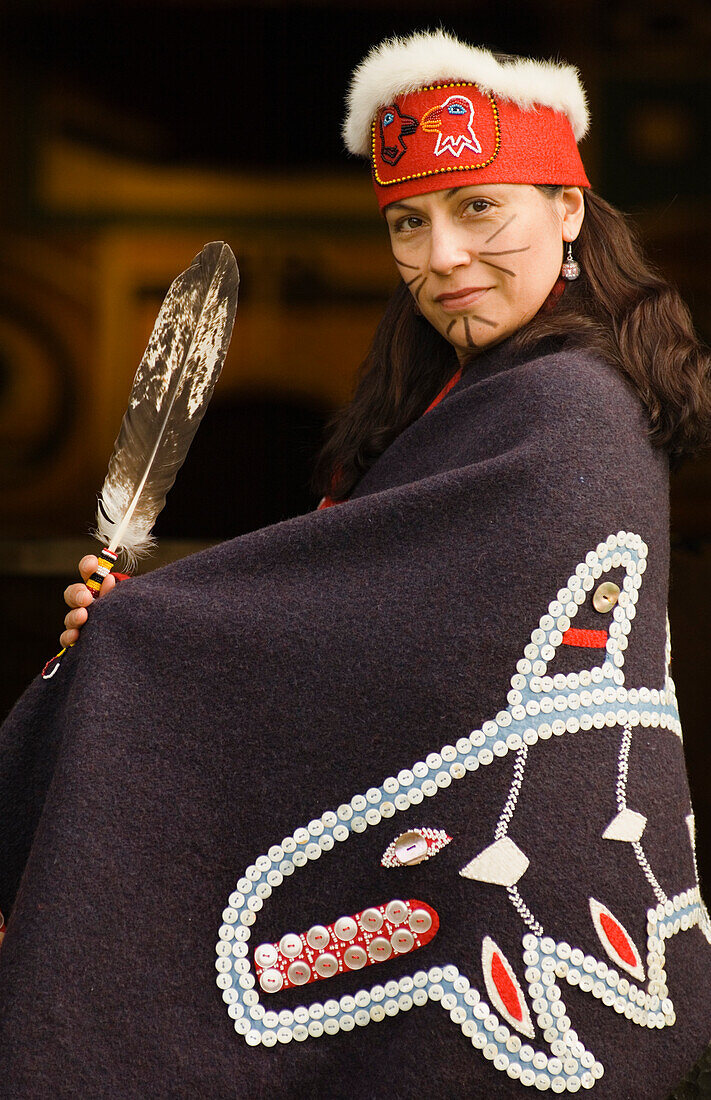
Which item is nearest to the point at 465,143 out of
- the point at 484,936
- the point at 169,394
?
the point at 169,394

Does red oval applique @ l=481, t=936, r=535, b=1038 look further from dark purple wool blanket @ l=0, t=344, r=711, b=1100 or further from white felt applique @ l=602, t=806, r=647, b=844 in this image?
white felt applique @ l=602, t=806, r=647, b=844

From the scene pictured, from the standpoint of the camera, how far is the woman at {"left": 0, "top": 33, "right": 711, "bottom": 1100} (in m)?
1.21

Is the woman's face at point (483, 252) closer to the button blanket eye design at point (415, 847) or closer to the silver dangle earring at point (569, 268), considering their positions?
the silver dangle earring at point (569, 268)

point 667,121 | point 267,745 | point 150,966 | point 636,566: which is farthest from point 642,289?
point 667,121

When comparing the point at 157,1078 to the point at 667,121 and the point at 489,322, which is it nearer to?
the point at 489,322

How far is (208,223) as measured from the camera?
411 centimetres

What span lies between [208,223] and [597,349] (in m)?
2.91

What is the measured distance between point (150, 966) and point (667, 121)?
323cm

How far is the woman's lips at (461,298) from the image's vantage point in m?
1.54

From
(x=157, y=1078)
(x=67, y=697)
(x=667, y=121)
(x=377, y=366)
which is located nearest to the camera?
(x=157, y=1078)

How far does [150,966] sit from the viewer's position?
122 cm

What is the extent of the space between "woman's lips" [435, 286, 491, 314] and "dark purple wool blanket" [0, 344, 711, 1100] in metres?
0.28

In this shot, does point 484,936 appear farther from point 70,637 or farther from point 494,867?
point 70,637

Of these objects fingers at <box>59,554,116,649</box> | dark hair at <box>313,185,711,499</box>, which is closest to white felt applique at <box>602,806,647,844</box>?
dark hair at <box>313,185,711,499</box>
